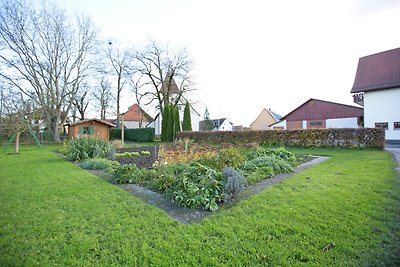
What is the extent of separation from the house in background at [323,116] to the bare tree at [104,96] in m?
27.1

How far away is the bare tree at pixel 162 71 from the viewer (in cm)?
3188

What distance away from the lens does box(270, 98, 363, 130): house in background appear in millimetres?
26578

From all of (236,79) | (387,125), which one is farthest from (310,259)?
(387,125)

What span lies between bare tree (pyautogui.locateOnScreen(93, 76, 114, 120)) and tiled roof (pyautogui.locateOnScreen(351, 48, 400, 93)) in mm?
34223

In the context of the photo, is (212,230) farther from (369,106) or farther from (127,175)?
(369,106)

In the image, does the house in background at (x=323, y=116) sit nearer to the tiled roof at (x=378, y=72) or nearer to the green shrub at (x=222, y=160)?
the tiled roof at (x=378, y=72)

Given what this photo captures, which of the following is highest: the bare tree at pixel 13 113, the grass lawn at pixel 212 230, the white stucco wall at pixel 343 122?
the bare tree at pixel 13 113

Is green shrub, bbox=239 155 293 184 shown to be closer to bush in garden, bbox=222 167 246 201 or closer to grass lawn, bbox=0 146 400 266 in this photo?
grass lawn, bbox=0 146 400 266

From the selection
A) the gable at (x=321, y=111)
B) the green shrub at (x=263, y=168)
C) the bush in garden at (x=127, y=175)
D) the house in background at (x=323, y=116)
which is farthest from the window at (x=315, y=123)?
the bush in garden at (x=127, y=175)

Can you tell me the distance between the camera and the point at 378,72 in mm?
24172

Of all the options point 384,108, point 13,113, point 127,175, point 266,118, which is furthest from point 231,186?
point 266,118

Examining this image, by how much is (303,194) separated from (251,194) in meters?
1.03

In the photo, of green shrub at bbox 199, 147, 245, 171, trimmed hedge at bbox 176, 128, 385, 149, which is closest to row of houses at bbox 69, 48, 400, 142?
trimmed hedge at bbox 176, 128, 385, 149

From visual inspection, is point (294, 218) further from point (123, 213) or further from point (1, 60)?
point (1, 60)
